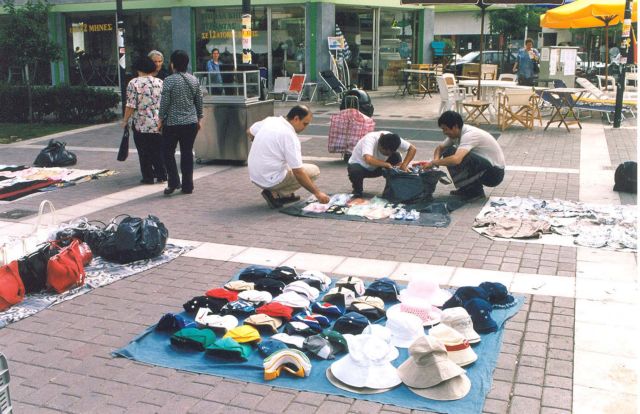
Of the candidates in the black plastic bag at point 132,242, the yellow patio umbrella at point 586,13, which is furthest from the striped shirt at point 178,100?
the yellow patio umbrella at point 586,13

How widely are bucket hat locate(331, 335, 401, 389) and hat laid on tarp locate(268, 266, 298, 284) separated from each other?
151 cm

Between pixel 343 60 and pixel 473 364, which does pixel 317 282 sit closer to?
pixel 473 364

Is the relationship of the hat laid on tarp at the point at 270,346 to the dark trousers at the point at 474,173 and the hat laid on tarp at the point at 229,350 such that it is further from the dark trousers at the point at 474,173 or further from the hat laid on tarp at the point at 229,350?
the dark trousers at the point at 474,173

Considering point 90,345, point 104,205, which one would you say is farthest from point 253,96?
point 90,345

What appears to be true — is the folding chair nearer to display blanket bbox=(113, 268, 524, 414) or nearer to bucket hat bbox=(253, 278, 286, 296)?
bucket hat bbox=(253, 278, 286, 296)

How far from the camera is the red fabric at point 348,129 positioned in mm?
10633

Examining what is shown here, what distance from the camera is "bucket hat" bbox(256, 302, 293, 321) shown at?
4793 millimetres

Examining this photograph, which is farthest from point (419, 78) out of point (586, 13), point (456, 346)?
point (456, 346)

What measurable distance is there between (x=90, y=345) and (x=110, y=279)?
1294 mm

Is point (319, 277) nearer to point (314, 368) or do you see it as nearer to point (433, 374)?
point (314, 368)

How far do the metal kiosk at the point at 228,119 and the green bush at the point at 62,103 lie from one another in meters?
6.77

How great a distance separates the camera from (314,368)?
4145 millimetres

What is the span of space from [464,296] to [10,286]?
10.9ft

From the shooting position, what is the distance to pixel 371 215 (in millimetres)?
7777
